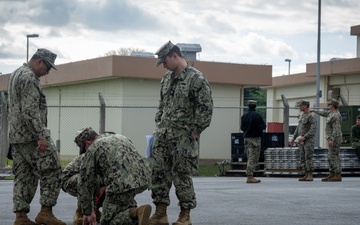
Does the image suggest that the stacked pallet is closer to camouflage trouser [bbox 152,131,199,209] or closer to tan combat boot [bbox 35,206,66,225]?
camouflage trouser [bbox 152,131,199,209]

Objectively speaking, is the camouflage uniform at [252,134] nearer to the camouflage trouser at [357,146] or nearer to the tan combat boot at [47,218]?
the camouflage trouser at [357,146]

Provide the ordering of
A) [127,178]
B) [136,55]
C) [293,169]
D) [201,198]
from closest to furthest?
[127,178], [201,198], [293,169], [136,55]

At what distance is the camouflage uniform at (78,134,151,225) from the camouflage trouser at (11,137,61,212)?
1301 mm

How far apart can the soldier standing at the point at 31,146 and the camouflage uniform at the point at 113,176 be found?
1307 mm

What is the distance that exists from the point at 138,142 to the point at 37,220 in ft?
75.4

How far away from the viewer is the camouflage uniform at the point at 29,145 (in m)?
9.46

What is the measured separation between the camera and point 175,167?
9.58 metres

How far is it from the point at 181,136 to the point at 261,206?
3.23m

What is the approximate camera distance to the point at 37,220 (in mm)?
9516

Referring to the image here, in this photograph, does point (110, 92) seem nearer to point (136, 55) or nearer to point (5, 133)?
point (136, 55)

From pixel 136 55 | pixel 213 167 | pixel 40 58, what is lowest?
pixel 213 167

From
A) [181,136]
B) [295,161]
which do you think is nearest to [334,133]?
[295,161]

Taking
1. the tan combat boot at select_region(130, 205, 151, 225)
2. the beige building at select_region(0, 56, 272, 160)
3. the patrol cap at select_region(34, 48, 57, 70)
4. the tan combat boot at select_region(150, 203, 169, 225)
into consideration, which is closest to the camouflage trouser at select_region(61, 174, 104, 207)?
the tan combat boot at select_region(150, 203, 169, 225)

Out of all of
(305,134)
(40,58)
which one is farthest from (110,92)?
(40,58)
